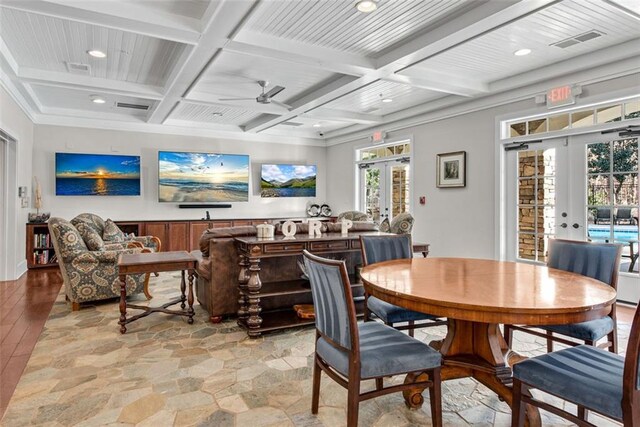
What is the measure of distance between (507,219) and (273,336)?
3714 millimetres

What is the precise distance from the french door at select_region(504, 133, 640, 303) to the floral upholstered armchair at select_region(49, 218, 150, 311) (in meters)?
5.07

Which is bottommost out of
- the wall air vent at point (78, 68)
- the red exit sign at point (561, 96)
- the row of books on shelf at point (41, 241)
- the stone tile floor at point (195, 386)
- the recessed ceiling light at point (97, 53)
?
the stone tile floor at point (195, 386)

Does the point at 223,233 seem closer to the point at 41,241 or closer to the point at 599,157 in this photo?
the point at 599,157

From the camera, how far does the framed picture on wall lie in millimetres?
5723

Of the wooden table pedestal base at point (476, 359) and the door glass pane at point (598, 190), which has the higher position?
the door glass pane at point (598, 190)

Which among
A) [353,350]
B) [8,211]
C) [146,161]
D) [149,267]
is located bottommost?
[353,350]

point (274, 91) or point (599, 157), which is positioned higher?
point (274, 91)

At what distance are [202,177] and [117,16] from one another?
4.79 meters

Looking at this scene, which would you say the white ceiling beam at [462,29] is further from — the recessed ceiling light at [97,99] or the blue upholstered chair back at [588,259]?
the recessed ceiling light at [97,99]

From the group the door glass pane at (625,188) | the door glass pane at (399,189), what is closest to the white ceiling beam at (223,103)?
the door glass pane at (399,189)

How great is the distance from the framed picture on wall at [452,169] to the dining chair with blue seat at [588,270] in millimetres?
3074

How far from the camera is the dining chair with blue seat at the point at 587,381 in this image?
1.36 metres

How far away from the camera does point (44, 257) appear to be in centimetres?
626

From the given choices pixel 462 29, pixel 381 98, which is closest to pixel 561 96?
pixel 462 29
